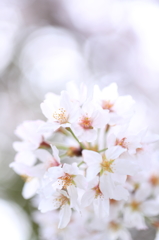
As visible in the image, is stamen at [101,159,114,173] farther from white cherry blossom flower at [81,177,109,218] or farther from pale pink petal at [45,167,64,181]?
pale pink petal at [45,167,64,181]

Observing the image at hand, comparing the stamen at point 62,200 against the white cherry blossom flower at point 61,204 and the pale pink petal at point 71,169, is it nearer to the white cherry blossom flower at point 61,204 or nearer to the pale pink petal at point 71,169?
the white cherry blossom flower at point 61,204

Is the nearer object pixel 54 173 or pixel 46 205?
pixel 54 173

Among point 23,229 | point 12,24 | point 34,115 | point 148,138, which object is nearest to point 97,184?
point 148,138

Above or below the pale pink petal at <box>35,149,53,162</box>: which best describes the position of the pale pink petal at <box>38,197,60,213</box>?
below

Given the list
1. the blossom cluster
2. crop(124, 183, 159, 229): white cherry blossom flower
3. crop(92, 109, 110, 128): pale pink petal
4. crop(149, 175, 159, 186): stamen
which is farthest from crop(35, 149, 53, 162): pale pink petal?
crop(149, 175, 159, 186): stamen

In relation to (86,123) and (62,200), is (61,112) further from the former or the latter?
(62,200)

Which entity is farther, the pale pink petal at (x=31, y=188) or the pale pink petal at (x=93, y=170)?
the pale pink petal at (x=31, y=188)

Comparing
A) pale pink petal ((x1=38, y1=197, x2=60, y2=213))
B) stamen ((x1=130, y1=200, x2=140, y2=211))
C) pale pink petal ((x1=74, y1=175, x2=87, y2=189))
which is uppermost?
pale pink petal ((x1=74, y1=175, x2=87, y2=189))

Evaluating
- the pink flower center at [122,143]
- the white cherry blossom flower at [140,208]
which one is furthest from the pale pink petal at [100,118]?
the white cherry blossom flower at [140,208]

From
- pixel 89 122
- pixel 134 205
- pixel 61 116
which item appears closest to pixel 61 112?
pixel 61 116
